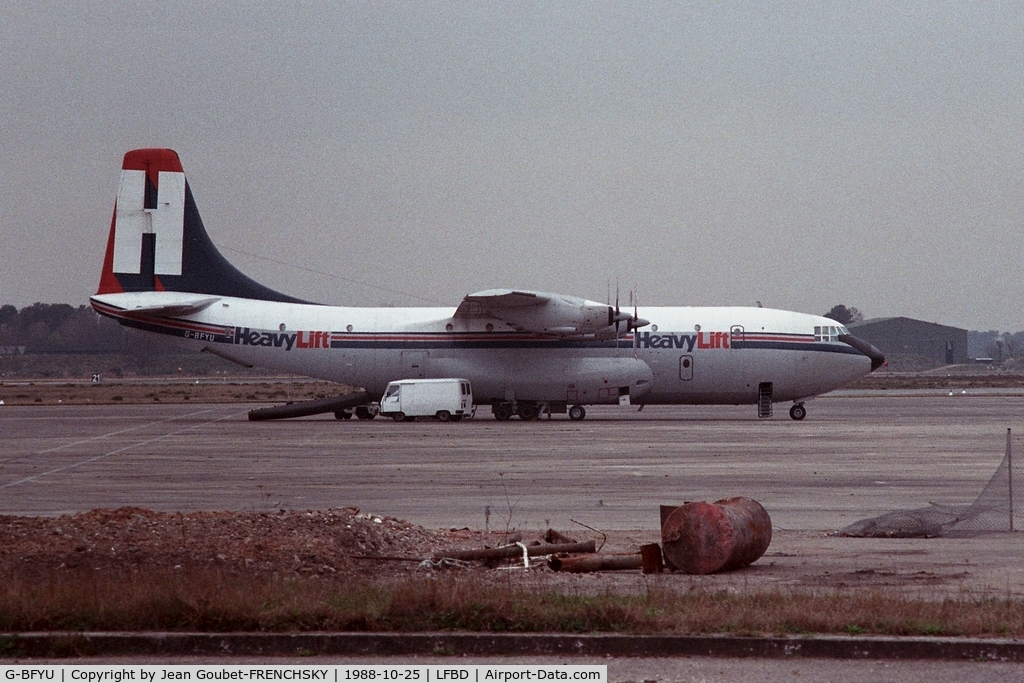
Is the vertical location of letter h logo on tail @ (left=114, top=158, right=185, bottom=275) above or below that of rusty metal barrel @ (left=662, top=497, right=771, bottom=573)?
above

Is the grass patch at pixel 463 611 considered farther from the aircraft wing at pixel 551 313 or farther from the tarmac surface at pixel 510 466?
the aircraft wing at pixel 551 313

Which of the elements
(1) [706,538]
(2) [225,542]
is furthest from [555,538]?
(2) [225,542]

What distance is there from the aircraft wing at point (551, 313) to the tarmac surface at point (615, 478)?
3.78m

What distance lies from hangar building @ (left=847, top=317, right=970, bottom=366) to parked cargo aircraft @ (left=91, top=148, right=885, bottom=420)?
489ft

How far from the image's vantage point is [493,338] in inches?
Result: 1801

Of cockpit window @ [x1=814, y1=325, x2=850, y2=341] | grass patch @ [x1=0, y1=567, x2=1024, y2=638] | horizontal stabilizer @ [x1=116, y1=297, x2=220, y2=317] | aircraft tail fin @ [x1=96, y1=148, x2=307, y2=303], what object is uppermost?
aircraft tail fin @ [x1=96, y1=148, x2=307, y2=303]

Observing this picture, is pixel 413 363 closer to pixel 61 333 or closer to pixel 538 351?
pixel 538 351

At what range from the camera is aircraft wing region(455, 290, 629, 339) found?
4416cm

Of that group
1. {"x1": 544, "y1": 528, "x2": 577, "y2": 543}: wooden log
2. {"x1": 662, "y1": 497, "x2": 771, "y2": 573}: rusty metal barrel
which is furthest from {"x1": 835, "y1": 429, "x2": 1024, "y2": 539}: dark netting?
{"x1": 544, "y1": 528, "x2": 577, "y2": 543}: wooden log

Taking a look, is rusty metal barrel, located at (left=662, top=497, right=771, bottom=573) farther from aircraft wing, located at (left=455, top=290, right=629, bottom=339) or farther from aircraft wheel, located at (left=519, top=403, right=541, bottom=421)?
aircraft wheel, located at (left=519, top=403, right=541, bottom=421)

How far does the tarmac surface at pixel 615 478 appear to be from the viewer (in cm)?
1226

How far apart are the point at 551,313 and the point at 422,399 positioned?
19.2 feet

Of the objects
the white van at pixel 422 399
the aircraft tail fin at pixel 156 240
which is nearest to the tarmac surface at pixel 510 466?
the white van at pixel 422 399
